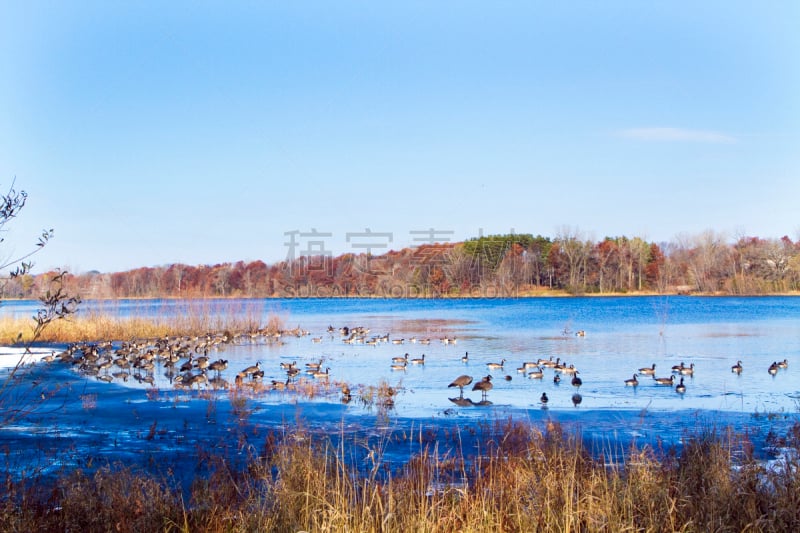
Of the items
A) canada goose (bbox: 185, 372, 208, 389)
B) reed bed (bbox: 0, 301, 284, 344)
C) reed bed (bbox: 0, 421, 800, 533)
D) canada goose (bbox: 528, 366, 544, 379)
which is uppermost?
reed bed (bbox: 0, 301, 284, 344)

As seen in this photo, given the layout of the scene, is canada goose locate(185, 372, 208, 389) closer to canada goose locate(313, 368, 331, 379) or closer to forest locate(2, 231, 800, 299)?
canada goose locate(313, 368, 331, 379)

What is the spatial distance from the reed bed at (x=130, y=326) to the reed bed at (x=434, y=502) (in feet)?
75.4

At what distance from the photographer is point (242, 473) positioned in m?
7.39

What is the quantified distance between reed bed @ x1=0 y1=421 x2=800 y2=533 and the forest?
2772 inches

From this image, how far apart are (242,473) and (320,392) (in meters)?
8.14

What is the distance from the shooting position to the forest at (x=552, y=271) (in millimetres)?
78562

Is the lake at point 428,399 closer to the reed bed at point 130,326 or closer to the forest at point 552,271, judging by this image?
the reed bed at point 130,326

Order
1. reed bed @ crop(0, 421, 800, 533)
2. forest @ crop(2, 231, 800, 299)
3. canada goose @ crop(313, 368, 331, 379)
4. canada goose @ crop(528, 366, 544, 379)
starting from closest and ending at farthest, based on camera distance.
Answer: reed bed @ crop(0, 421, 800, 533) → canada goose @ crop(313, 368, 331, 379) → canada goose @ crop(528, 366, 544, 379) → forest @ crop(2, 231, 800, 299)

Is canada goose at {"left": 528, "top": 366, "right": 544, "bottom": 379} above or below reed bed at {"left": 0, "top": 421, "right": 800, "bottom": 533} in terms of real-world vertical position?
below

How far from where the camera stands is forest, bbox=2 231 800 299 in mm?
78562

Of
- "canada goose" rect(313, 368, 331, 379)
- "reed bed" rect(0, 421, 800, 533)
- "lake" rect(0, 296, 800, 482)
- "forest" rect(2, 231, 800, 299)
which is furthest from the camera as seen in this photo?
"forest" rect(2, 231, 800, 299)

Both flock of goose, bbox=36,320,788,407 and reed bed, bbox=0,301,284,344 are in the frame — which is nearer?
flock of goose, bbox=36,320,788,407

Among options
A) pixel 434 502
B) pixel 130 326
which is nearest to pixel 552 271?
pixel 130 326

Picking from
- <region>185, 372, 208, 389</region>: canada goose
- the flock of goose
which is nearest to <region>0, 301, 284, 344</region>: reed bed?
the flock of goose
